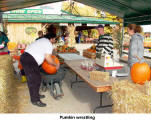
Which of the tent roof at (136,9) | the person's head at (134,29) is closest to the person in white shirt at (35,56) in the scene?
the person's head at (134,29)

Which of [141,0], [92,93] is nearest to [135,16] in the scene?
[141,0]

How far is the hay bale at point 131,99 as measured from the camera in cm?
174

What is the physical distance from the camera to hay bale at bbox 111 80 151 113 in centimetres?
174

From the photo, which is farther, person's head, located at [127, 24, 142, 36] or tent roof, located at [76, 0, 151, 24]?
tent roof, located at [76, 0, 151, 24]

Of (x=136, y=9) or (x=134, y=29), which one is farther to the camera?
(x=136, y=9)

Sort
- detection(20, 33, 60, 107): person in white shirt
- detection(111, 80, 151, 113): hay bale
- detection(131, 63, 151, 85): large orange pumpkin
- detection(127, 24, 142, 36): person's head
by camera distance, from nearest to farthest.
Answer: detection(111, 80, 151, 113): hay bale < detection(131, 63, 151, 85): large orange pumpkin < detection(20, 33, 60, 107): person in white shirt < detection(127, 24, 142, 36): person's head

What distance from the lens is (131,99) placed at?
181 cm

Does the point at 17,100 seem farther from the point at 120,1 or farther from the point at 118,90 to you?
the point at 120,1

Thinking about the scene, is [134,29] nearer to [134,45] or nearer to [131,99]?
[134,45]

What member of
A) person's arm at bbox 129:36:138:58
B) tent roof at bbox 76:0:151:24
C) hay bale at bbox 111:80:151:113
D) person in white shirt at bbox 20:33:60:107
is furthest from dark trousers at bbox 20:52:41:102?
tent roof at bbox 76:0:151:24

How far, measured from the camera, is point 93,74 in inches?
104

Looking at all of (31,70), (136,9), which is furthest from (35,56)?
(136,9)

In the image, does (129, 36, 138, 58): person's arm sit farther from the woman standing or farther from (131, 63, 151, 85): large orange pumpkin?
(131, 63, 151, 85): large orange pumpkin

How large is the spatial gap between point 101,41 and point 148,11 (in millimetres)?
2481
